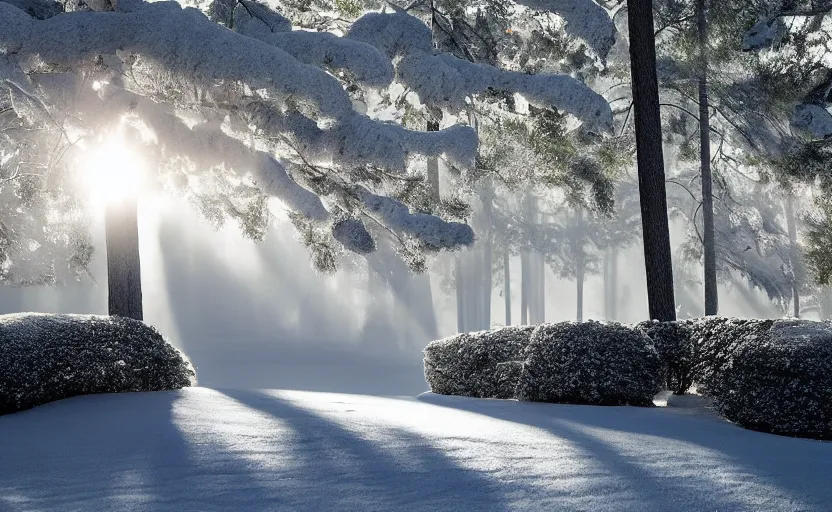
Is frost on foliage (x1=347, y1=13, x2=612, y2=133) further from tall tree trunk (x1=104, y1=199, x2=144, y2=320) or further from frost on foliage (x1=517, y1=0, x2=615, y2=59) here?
tall tree trunk (x1=104, y1=199, x2=144, y2=320)

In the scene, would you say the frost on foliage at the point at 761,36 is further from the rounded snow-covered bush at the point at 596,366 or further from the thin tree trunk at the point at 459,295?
the thin tree trunk at the point at 459,295

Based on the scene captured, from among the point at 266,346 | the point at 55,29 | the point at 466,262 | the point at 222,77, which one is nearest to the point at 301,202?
the point at 222,77

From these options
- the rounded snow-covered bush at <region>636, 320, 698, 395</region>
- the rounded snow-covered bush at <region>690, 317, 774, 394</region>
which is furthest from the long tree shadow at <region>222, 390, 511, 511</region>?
the rounded snow-covered bush at <region>636, 320, 698, 395</region>

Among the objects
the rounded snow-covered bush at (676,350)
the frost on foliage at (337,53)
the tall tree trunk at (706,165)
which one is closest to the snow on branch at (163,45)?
the frost on foliage at (337,53)

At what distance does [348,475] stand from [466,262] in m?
35.4

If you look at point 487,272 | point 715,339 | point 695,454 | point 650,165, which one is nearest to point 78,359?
point 695,454

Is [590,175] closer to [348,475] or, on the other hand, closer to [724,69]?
[724,69]

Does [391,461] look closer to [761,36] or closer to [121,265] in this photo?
[121,265]

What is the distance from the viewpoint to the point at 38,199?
13172 millimetres

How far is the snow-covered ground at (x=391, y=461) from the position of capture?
4324 millimetres

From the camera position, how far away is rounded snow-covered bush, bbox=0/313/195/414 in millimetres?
7195

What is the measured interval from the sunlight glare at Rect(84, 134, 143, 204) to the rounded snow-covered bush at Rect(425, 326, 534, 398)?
14.0 feet

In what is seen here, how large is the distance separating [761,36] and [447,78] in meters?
4.95

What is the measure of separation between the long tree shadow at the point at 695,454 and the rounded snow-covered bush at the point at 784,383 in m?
0.16
